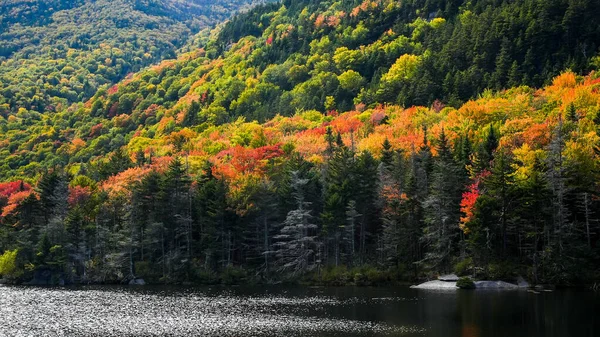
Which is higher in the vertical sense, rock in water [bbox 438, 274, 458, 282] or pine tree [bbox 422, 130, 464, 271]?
pine tree [bbox 422, 130, 464, 271]

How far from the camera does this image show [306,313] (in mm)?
73312

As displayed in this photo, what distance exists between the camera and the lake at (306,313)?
62.1m

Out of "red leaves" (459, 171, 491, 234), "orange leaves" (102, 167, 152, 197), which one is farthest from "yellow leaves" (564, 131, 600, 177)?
"orange leaves" (102, 167, 152, 197)

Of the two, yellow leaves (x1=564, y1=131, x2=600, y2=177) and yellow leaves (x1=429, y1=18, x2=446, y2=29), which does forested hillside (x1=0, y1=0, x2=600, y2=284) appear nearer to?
yellow leaves (x1=564, y1=131, x2=600, y2=177)

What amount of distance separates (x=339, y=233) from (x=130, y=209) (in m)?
33.9

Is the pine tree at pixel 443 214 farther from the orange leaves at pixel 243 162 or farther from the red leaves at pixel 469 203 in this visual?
the orange leaves at pixel 243 162

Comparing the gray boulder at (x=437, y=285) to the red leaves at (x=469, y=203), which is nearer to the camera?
the gray boulder at (x=437, y=285)

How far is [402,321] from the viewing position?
216 ft

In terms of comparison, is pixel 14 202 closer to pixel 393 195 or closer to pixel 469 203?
pixel 393 195

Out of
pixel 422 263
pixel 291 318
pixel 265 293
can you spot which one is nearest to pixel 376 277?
pixel 422 263

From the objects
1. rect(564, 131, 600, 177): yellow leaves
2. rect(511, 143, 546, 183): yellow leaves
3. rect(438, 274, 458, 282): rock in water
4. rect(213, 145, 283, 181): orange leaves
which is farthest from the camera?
rect(213, 145, 283, 181): orange leaves

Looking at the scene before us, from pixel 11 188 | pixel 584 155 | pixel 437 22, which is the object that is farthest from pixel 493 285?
pixel 437 22

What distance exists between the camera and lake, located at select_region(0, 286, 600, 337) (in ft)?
204

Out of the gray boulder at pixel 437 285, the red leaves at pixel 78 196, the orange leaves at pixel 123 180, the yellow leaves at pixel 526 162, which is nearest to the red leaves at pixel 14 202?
the red leaves at pixel 78 196
